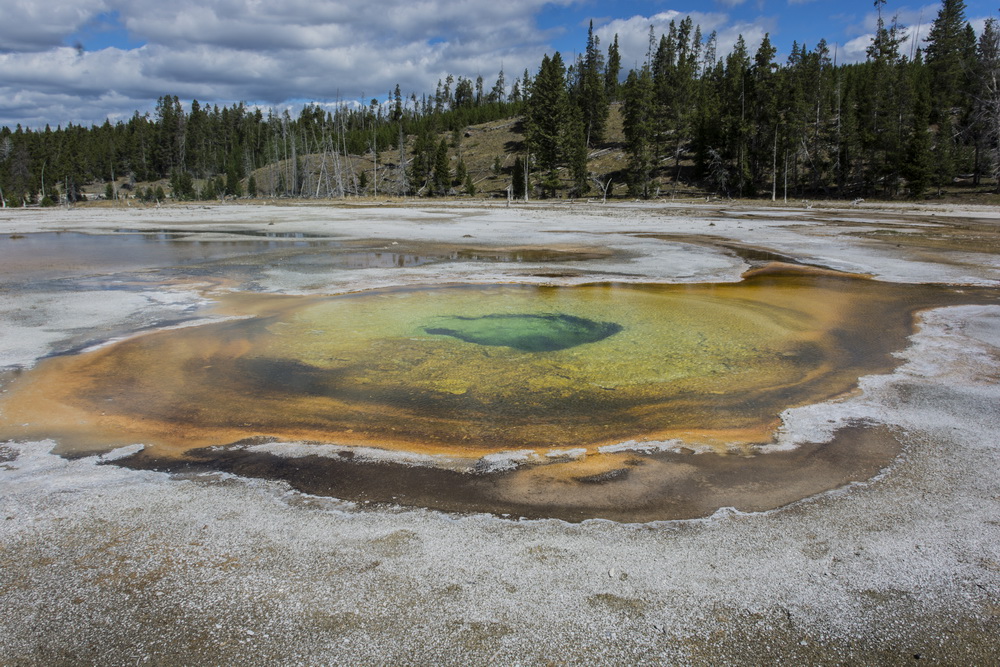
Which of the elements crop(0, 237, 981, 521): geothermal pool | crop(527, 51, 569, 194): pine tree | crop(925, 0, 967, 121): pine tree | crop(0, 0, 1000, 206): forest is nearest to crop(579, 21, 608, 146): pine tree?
crop(0, 0, 1000, 206): forest

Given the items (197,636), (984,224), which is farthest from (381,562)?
(984,224)

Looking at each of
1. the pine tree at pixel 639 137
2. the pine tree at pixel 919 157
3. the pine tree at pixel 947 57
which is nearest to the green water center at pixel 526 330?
the pine tree at pixel 919 157

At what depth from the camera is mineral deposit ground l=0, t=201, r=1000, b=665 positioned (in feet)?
10.5

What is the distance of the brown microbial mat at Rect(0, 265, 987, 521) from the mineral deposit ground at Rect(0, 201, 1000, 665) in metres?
0.04

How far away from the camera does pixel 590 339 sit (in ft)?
30.3

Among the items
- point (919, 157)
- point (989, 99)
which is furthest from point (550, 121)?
point (989, 99)

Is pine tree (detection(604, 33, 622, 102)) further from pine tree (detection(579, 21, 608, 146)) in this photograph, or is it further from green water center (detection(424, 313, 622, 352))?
green water center (detection(424, 313, 622, 352))

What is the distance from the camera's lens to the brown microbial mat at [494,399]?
16.0ft

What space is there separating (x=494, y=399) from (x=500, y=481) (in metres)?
1.96

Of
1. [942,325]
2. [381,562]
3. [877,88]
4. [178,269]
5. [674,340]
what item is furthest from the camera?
[877,88]

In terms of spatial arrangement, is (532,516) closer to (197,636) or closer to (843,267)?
(197,636)

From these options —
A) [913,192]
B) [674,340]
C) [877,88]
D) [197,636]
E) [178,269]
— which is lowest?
[197,636]

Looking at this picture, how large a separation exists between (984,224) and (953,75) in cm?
4245

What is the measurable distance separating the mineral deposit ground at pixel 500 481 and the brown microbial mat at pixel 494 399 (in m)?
0.04
